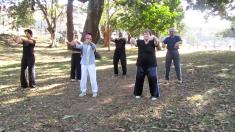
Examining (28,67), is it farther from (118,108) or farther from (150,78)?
(150,78)

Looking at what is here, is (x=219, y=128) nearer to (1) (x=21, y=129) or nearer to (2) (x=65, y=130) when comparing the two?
(2) (x=65, y=130)

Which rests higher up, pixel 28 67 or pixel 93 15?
pixel 93 15

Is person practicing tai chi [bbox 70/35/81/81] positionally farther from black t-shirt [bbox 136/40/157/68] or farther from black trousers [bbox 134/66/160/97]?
black t-shirt [bbox 136/40/157/68]

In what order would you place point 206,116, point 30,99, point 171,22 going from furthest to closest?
1. point 171,22
2. point 30,99
3. point 206,116

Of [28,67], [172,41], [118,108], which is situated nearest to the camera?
[118,108]

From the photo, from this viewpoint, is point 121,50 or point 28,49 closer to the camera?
point 28,49

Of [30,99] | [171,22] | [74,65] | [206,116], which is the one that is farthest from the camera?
[171,22]

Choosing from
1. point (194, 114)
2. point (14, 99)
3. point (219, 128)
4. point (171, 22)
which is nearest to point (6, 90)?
point (14, 99)

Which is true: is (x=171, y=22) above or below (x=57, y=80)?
above

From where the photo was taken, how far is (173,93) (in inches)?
479

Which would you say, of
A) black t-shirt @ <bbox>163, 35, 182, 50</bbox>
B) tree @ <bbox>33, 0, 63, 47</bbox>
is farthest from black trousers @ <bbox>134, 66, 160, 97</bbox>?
tree @ <bbox>33, 0, 63, 47</bbox>

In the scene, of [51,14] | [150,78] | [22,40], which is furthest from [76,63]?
[51,14]

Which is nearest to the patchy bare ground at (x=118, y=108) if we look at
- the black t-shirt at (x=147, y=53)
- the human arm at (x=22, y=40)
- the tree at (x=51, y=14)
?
the black t-shirt at (x=147, y=53)

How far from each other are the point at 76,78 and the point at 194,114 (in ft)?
22.2
